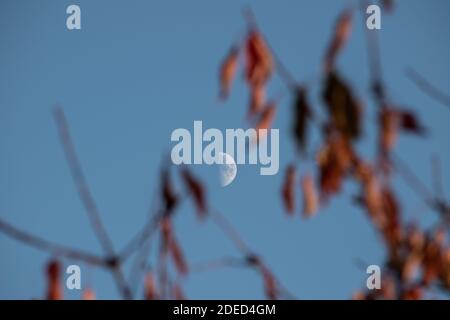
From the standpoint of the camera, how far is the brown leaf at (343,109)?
1.31 metres

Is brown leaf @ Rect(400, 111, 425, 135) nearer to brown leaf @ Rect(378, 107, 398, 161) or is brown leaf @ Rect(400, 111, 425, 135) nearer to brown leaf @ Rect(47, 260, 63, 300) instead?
brown leaf @ Rect(378, 107, 398, 161)

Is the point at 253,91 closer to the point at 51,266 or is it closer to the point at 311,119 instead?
the point at 311,119

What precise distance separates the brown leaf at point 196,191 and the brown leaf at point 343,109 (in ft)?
1.34

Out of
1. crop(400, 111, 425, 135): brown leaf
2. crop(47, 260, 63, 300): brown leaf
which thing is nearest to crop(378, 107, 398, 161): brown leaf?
crop(400, 111, 425, 135): brown leaf

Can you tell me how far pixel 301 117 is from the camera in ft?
4.64

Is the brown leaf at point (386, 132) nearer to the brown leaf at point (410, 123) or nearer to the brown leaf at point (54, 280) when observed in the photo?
the brown leaf at point (410, 123)

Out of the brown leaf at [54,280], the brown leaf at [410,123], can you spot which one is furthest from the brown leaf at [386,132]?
the brown leaf at [54,280]

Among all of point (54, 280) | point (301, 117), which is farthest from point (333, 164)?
point (54, 280)

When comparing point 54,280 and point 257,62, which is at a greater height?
point 257,62

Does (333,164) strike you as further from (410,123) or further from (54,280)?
(54,280)

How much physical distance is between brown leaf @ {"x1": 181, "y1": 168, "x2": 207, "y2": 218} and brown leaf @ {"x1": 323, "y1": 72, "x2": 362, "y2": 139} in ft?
1.34

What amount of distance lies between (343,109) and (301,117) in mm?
113

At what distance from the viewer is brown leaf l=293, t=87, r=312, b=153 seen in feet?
4.43
